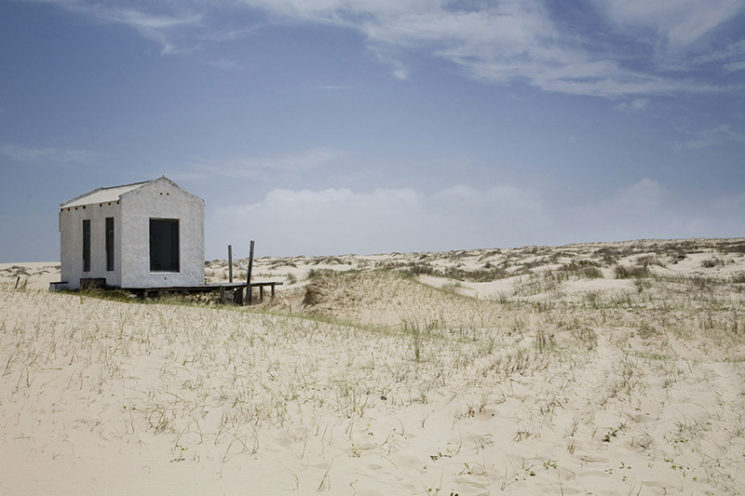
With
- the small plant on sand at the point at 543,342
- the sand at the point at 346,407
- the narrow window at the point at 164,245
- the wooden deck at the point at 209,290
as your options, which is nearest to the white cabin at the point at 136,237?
the narrow window at the point at 164,245

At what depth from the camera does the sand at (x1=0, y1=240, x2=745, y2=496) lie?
5645mm

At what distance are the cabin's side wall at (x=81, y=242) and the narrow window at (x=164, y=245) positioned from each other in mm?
1185

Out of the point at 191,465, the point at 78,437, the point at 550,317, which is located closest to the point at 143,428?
the point at 78,437

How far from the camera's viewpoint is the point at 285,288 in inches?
1061

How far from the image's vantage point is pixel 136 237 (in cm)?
1834

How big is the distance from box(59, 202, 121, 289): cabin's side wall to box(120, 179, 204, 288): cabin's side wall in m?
0.33

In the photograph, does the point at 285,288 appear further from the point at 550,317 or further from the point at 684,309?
the point at 684,309

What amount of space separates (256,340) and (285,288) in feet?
53.5

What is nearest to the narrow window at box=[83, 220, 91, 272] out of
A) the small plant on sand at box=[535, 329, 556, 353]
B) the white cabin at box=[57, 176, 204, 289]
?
the white cabin at box=[57, 176, 204, 289]

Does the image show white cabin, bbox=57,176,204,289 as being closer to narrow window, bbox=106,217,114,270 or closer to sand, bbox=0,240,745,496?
narrow window, bbox=106,217,114,270

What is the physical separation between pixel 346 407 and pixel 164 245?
13742 millimetres

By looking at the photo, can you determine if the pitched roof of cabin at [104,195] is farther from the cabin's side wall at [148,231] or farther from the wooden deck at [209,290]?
the wooden deck at [209,290]

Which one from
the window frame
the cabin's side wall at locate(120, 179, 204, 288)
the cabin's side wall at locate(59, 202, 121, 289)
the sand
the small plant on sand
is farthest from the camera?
the window frame

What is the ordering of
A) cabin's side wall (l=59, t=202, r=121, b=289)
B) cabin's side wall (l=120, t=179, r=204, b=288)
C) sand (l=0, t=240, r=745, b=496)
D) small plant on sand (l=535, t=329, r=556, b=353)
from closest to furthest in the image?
sand (l=0, t=240, r=745, b=496) < small plant on sand (l=535, t=329, r=556, b=353) < cabin's side wall (l=120, t=179, r=204, b=288) < cabin's side wall (l=59, t=202, r=121, b=289)
